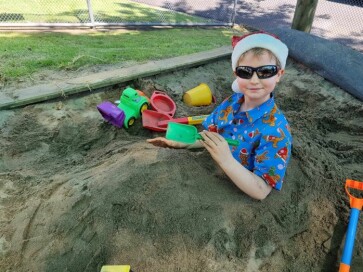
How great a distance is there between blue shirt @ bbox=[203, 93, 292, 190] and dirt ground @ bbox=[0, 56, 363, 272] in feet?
0.70

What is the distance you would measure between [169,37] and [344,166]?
171 inches

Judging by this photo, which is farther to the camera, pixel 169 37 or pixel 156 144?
pixel 169 37

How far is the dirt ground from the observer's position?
5.31 ft

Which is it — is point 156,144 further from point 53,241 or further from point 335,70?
point 335,70

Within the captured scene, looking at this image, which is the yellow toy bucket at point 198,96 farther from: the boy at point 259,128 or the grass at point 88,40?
the boy at point 259,128

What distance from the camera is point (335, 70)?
3773 millimetres

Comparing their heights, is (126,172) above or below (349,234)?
above

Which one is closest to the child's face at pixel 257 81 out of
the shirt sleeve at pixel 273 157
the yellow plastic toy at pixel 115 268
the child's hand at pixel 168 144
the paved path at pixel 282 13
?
the shirt sleeve at pixel 273 157

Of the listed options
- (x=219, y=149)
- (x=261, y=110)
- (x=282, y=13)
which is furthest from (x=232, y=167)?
(x=282, y=13)

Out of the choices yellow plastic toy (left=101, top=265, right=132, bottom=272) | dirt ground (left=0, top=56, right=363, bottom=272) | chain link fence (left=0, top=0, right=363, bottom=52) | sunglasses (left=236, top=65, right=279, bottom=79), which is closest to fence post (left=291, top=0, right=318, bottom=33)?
chain link fence (left=0, top=0, right=363, bottom=52)

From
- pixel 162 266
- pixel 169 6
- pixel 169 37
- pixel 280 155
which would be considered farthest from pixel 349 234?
pixel 169 6

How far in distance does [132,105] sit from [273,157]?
5.16 feet

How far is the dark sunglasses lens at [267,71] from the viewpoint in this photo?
168 cm

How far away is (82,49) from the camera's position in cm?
451
